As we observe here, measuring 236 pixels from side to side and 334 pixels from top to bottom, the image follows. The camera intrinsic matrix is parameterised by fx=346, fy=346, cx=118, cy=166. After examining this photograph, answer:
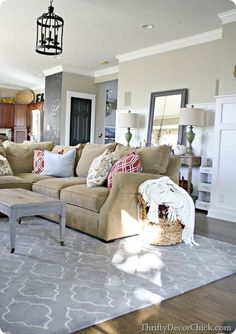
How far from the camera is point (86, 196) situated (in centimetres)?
343

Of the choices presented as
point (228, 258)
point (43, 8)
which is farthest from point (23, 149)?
point (228, 258)

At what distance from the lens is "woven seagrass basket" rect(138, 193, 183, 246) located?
3.21 meters

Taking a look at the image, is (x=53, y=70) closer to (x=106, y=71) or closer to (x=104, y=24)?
(x=106, y=71)

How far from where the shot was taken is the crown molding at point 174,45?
538 centimetres

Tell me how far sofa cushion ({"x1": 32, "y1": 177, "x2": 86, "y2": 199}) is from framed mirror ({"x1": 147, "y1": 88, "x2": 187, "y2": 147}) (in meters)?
2.28

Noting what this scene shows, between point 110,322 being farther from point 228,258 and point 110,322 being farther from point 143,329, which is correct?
point 228,258

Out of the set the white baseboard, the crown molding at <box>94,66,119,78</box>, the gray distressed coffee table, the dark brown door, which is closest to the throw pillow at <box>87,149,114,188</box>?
the gray distressed coffee table

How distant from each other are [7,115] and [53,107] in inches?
118

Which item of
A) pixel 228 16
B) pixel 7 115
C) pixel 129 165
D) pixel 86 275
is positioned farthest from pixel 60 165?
pixel 7 115

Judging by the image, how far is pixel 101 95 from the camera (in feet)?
29.3

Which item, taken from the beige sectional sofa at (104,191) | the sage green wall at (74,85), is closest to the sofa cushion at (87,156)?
the beige sectional sofa at (104,191)

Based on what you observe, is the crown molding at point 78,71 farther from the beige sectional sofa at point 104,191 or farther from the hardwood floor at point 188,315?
the hardwood floor at point 188,315

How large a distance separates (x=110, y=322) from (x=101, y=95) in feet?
25.0

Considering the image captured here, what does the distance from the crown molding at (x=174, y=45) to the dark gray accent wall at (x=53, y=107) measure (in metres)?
1.99
